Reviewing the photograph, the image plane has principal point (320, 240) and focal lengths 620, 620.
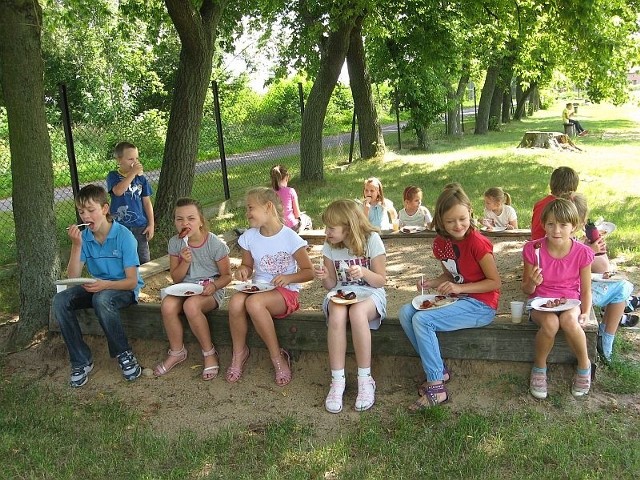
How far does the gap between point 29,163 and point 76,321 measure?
1.28 metres

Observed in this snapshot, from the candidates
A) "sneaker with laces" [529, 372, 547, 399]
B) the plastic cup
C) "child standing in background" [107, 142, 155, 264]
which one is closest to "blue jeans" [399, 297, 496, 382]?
the plastic cup

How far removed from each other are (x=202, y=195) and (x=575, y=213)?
796 cm

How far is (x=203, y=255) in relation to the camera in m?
4.33

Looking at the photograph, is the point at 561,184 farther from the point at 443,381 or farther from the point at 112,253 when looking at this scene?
the point at 112,253

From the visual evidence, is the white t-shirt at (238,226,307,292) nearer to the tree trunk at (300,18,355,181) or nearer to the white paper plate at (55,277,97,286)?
the white paper plate at (55,277,97,286)

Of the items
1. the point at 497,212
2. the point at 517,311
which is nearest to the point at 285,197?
the point at 497,212

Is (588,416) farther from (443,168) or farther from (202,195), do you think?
(443,168)

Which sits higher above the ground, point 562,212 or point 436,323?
point 562,212

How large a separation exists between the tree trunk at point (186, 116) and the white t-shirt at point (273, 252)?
3.20 meters

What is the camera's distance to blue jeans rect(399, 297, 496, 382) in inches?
140

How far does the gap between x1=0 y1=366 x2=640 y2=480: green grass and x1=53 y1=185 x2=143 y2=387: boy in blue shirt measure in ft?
2.01

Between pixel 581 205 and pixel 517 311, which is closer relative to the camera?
pixel 517 311

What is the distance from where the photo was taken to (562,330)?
348 centimetres

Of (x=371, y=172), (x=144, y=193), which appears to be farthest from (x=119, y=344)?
(x=371, y=172)
